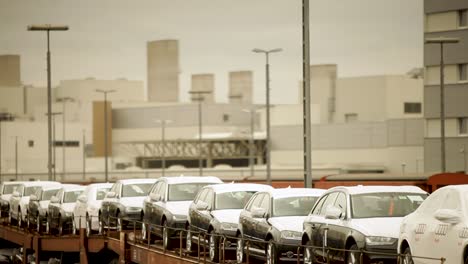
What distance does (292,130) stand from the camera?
140875 mm

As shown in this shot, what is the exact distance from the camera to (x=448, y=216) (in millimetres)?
15453

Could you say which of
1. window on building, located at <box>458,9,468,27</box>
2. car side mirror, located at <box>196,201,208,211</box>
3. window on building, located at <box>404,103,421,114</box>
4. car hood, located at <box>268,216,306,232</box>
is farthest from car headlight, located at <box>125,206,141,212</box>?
window on building, located at <box>404,103,421,114</box>

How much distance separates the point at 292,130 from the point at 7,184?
8575 cm

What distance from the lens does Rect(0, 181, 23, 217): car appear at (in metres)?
55.3

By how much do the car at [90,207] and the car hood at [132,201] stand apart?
7.78 feet

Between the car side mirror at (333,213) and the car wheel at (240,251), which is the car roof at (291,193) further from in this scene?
the car side mirror at (333,213)

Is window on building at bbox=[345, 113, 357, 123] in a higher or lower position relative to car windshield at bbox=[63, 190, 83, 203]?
higher

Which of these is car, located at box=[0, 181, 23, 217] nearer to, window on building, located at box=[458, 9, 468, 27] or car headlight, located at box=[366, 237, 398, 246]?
car headlight, located at box=[366, 237, 398, 246]

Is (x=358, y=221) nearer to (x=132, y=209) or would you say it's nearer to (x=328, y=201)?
(x=328, y=201)

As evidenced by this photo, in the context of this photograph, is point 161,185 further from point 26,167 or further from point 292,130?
point 26,167

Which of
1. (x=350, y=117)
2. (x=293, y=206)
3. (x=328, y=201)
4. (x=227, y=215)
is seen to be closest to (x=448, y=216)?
(x=328, y=201)

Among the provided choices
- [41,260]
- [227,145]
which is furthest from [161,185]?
[227,145]

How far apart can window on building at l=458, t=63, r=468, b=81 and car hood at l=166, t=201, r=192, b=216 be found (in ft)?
204

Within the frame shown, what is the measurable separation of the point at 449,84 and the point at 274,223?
229 feet
